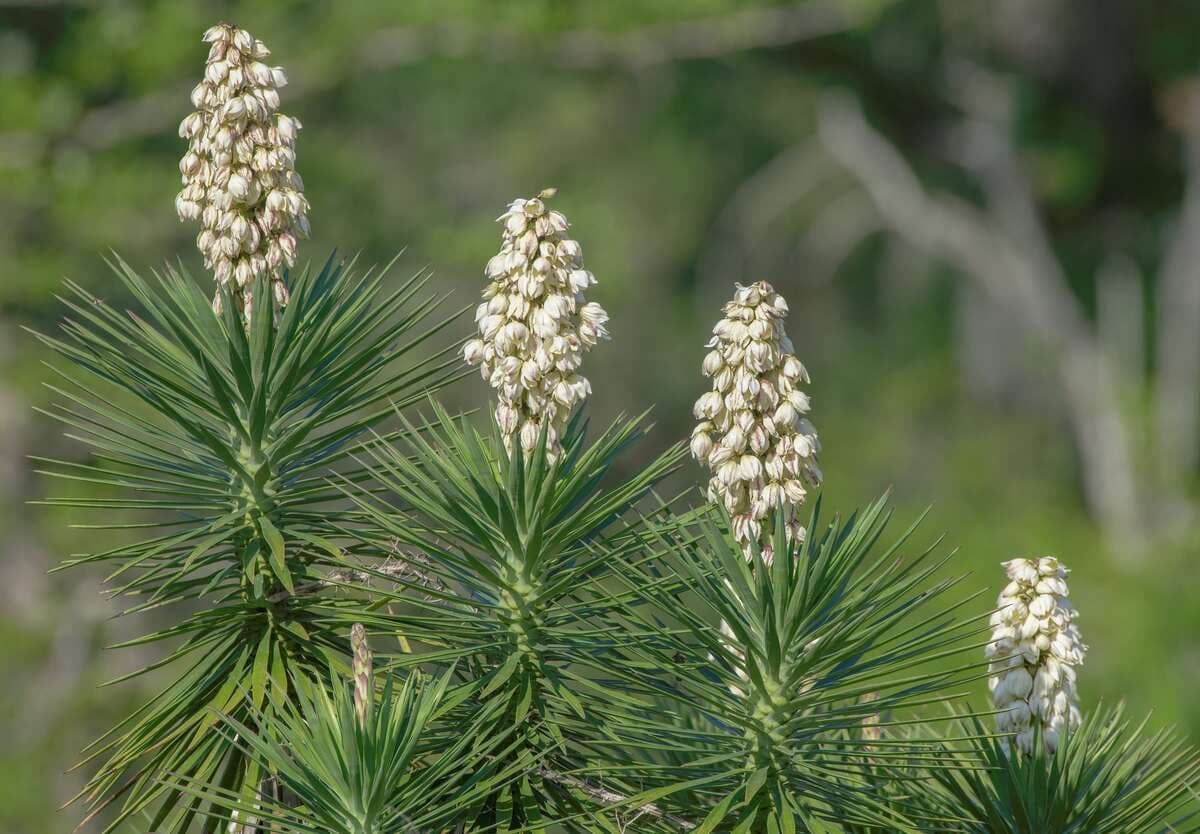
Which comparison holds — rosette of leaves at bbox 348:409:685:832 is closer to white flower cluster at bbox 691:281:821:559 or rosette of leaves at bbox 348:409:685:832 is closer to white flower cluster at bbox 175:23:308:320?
white flower cluster at bbox 691:281:821:559

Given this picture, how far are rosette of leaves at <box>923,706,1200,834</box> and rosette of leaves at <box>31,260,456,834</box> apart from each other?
39.3 inches

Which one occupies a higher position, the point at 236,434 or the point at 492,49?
the point at 492,49

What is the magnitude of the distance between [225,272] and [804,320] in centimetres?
2950

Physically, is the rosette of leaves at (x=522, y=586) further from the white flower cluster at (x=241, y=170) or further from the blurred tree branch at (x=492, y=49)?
the blurred tree branch at (x=492, y=49)

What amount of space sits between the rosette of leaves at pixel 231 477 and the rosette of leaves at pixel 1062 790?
1.00 m

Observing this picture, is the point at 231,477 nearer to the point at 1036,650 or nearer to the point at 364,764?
the point at 364,764

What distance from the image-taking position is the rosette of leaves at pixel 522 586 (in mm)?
2035

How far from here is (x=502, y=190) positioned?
1038 inches

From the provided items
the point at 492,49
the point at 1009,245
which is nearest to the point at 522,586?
the point at 492,49

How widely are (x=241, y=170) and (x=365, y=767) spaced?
0.95 m

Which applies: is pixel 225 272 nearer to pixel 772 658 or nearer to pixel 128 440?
pixel 128 440

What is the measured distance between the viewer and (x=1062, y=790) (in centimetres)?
221

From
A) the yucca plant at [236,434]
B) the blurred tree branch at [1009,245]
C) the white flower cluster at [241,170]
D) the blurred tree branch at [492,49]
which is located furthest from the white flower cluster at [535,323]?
the blurred tree branch at [1009,245]

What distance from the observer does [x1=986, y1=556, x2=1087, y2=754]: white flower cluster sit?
7.29 feet
